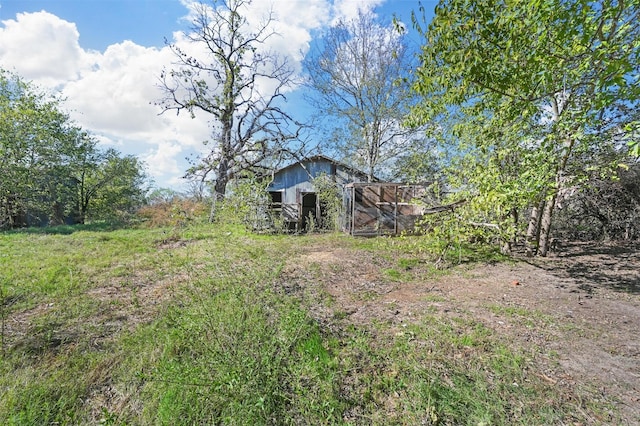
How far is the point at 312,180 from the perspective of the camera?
13.2 meters

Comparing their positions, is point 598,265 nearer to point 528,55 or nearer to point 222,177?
point 528,55

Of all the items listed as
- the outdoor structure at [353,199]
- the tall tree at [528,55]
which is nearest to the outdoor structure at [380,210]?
the outdoor structure at [353,199]

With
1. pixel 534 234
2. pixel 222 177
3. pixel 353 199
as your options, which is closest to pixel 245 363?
pixel 534 234

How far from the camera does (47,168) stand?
13922mm

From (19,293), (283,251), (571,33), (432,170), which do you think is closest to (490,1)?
(571,33)

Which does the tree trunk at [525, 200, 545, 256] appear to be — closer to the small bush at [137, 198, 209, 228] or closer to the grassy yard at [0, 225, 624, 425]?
the grassy yard at [0, 225, 624, 425]

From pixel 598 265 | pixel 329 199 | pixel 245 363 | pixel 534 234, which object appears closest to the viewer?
pixel 245 363

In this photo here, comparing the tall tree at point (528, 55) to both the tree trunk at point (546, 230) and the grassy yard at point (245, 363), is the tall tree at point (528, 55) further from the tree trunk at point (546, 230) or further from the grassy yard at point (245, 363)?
the tree trunk at point (546, 230)

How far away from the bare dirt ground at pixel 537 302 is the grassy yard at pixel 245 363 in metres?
0.17

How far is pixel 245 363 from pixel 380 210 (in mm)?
9443

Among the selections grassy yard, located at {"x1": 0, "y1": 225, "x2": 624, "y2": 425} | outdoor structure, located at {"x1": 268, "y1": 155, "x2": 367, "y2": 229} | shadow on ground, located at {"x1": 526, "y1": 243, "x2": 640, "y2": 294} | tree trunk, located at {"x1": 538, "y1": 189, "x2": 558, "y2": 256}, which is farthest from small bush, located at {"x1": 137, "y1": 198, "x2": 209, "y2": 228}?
tree trunk, located at {"x1": 538, "y1": 189, "x2": 558, "y2": 256}

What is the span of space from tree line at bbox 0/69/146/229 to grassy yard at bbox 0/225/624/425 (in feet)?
40.6

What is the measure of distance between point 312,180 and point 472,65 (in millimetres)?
10477

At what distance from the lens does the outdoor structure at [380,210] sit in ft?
36.5
